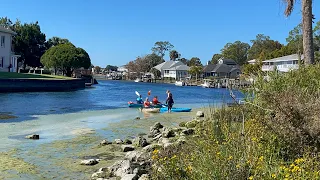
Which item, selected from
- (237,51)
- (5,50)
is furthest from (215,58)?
(5,50)

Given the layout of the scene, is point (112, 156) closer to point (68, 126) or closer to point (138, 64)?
point (68, 126)

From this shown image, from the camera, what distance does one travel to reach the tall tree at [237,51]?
13862 cm

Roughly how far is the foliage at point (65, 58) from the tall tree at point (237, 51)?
Answer: 237 ft

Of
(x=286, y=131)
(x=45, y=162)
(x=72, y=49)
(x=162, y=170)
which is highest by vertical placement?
(x=72, y=49)

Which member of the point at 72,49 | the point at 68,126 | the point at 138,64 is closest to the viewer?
the point at 68,126

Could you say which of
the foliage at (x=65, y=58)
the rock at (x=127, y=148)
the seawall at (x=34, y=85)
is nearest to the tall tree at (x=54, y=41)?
the foliage at (x=65, y=58)

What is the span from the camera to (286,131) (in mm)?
7199

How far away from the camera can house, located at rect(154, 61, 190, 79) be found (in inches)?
4843

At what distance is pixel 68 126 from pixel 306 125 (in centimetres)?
1558

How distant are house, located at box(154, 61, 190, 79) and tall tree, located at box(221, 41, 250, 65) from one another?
70.8 feet

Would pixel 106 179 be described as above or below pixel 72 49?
below

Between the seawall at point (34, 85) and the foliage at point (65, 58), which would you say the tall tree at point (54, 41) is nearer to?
the foliage at point (65, 58)

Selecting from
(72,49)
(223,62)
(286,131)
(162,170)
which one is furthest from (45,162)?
(223,62)

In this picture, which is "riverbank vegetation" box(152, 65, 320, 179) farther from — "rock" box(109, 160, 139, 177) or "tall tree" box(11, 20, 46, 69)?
"tall tree" box(11, 20, 46, 69)
